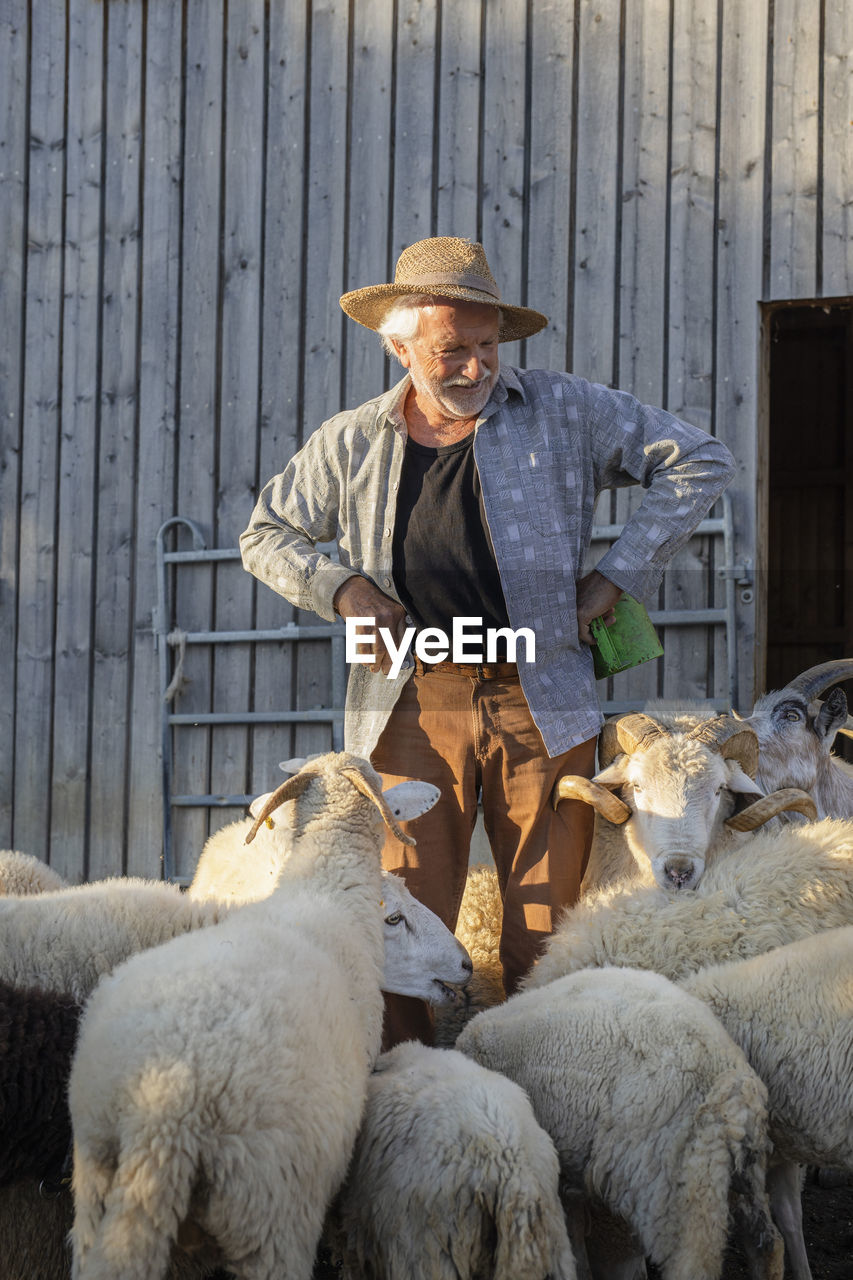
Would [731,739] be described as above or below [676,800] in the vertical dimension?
above

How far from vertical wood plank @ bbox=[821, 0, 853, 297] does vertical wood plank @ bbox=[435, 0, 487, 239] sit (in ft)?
5.64

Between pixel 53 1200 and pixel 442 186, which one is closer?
pixel 53 1200

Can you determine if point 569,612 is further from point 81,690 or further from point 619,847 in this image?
point 81,690

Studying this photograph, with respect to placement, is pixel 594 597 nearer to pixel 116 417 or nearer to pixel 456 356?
pixel 456 356

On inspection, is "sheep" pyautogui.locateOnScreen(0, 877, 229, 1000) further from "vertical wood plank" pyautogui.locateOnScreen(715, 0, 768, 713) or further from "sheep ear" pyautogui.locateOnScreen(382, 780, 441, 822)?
"vertical wood plank" pyautogui.locateOnScreen(715, 0, 768, 713)

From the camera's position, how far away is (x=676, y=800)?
12.8 ft

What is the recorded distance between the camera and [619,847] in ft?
13.7

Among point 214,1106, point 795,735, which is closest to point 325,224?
point 795,735

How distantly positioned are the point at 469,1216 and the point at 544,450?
2379mm

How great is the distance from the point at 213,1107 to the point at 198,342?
5310 millimetres

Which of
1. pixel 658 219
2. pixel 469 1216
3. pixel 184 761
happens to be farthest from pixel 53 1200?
pixel 658 219

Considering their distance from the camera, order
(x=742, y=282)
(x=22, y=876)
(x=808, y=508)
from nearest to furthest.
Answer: (x=22, y=876) < (x=742, y=282) < (x=808, y=508)

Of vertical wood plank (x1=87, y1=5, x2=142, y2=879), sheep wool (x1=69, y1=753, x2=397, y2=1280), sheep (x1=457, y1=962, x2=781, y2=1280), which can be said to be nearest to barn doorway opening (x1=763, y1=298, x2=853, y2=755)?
vertical wood plank (x1=87, y1=5, x2=142, y2=879)

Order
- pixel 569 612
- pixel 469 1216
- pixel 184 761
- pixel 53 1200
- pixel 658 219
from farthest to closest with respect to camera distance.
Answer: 1. pixel 184 761
2. pixel 658 219
3. pixel 569 612
4. pixel 53 1200
5. pixel 469 1216
